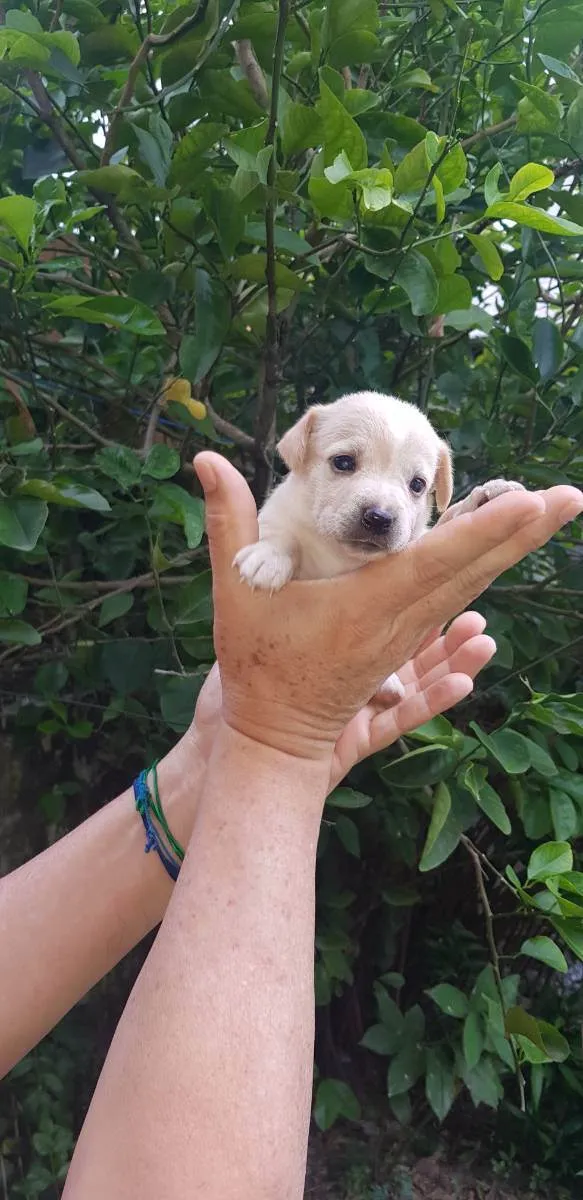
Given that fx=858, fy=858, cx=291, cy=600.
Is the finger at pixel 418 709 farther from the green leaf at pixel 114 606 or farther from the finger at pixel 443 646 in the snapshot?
the green leaf at pixel 114 606

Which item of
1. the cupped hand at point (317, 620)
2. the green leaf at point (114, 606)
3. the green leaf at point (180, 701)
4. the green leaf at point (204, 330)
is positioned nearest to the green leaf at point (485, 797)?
the cupped hand at point (317, 620)

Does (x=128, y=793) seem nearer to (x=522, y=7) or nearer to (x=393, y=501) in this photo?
(x=393, y=501)

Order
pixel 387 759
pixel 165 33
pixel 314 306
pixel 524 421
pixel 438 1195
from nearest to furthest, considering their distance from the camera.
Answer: pixel 165 33 → pixel 314 306 → pixel 387 759 → pixel 524 421 → pixel 438 1195

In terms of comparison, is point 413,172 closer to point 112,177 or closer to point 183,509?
point 112,177

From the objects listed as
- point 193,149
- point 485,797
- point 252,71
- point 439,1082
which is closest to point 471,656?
point 485,797

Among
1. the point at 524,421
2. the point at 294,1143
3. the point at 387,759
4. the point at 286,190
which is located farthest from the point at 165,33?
the point at 294,1143

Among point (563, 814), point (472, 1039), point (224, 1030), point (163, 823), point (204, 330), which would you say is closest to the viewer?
point (224, 1030)
